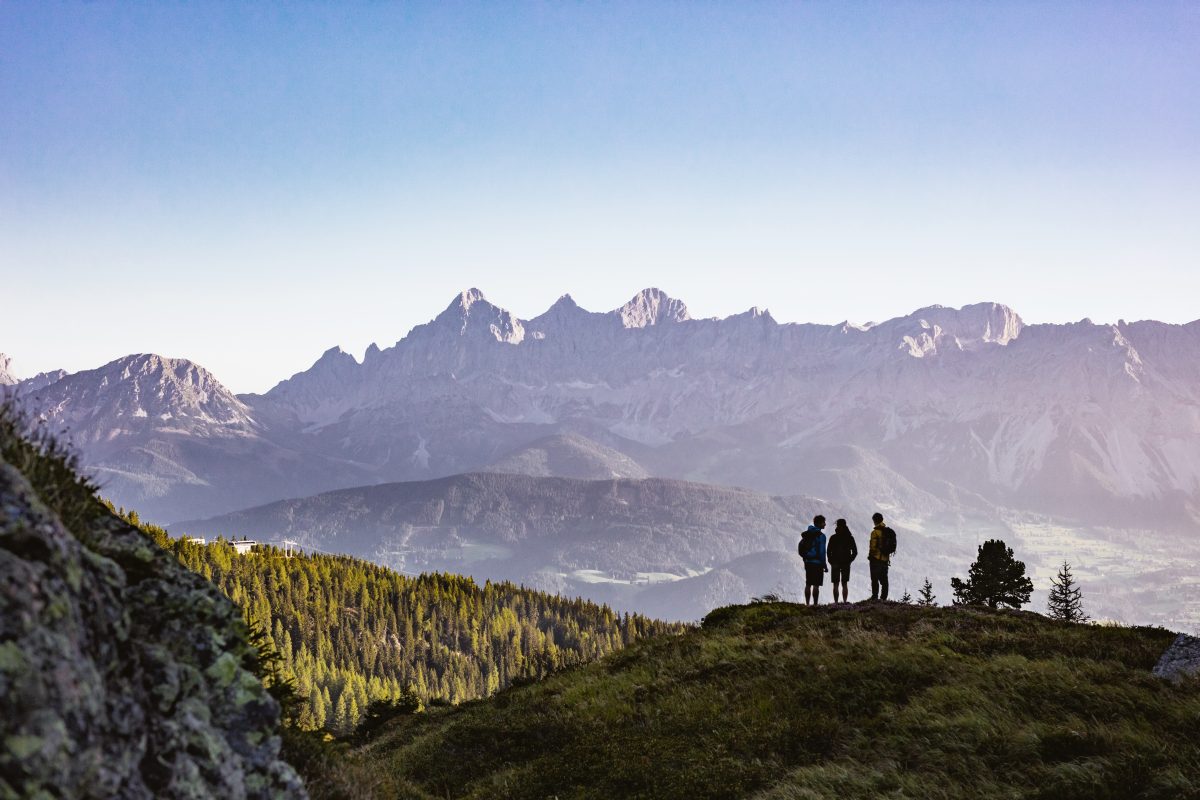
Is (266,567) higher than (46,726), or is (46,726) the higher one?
(46,726)

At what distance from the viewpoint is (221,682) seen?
29.4ft

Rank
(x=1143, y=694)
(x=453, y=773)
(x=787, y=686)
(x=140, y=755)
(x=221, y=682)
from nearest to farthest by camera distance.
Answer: (x=140, y=755) < (x=221, y=682) < (x=1143, y=694) < (x=453, y=773) < (x=787, y=686)

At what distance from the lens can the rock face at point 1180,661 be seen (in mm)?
16547

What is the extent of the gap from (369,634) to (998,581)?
5856 inches

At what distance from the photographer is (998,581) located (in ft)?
201

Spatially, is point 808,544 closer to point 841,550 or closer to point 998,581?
point 841,550

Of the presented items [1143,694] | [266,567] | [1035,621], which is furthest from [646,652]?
[266,567]

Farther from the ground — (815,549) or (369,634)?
(815,549)

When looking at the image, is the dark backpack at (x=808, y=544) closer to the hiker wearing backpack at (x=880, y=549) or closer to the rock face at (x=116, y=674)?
the hiker wearing backpack at (x=880, y=549)

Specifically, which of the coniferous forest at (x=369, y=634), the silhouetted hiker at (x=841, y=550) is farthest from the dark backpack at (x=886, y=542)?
the coniferous forest at (x=369, y=634)

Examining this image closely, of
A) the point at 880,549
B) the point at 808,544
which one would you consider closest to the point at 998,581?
the point at 880,549

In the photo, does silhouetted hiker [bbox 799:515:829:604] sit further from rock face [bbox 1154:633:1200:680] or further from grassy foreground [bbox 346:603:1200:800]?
rock face [bbox 1154:633:1200:680]

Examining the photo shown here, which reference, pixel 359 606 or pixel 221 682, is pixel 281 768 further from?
pixel 359 606

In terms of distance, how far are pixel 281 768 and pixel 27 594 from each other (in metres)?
4.40
